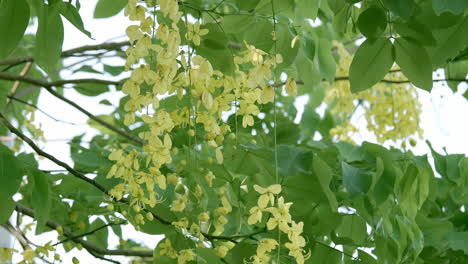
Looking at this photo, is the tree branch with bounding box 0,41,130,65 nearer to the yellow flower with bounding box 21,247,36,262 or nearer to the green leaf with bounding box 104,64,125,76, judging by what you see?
the green leaf with bounding box 104,64,125,76

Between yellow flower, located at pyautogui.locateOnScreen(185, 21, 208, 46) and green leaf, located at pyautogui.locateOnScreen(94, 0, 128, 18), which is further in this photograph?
green leaf, located at pyautogui.locateOnScreen(94, 0, 128, 18)

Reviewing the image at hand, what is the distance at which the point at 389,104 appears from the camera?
2068mm

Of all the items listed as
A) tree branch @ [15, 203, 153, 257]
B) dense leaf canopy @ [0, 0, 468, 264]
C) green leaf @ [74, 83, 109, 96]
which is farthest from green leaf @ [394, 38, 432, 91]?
green leaf @ [74, 83, 109, 96]

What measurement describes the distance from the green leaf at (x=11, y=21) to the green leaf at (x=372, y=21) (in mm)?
439

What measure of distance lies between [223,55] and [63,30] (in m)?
0.23

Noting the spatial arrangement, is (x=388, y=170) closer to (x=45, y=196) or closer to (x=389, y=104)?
(x=45, y=196)

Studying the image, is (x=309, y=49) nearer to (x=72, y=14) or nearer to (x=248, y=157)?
(x=248, y=157)

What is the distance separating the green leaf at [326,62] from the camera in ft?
4.52

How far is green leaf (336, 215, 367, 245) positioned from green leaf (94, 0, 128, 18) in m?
0.51

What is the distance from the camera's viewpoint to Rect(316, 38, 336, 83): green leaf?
54.2 inches

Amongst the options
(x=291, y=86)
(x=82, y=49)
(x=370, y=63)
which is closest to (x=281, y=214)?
(x=291, y=86)

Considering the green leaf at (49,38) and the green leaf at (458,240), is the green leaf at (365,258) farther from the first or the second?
the green leaf at (49,38)

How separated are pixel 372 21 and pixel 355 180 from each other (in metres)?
0.27

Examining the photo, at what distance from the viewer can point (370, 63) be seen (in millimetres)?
918
